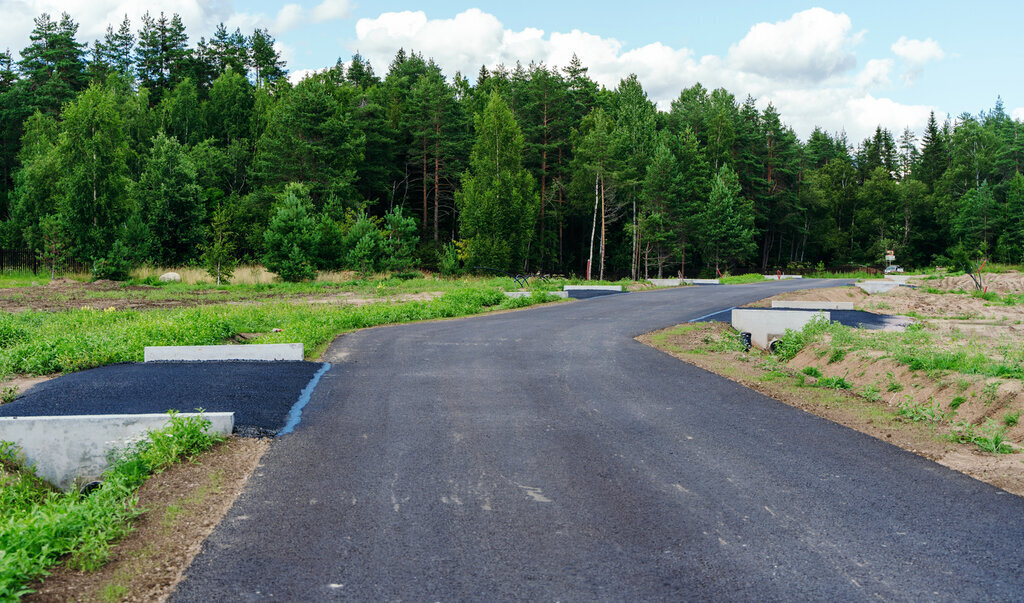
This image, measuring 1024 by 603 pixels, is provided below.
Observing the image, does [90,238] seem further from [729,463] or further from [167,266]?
[729,463]

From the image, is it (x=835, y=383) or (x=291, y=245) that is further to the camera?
(x=291, y=245)

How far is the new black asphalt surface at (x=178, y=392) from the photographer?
7.41m

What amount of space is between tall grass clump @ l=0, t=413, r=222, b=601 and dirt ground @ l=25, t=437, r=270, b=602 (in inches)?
3.7

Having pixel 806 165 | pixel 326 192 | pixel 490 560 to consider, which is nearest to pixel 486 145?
pixel 326 192

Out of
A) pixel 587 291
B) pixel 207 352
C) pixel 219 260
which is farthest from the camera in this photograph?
pixel 219 260

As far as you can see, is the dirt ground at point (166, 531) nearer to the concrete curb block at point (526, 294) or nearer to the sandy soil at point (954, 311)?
the sandy soil at point (954, 311)

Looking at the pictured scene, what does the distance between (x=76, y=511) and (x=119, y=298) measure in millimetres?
22613

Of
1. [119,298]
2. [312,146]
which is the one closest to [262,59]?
[312,146]

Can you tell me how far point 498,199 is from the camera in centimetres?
4441

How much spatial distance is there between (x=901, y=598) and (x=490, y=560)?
7.80 ft

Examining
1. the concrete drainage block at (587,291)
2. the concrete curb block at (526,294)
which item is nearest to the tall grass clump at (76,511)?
the concrete curb block at (526,294)

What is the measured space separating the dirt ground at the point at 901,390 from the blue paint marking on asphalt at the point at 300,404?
6.42m

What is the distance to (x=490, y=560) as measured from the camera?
4125 mm

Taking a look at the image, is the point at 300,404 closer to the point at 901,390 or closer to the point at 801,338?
the point at 901,390
